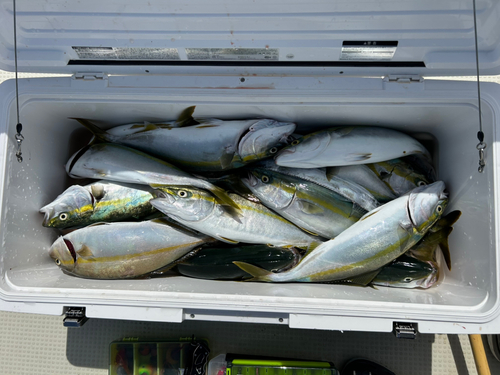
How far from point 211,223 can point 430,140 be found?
3.41ft

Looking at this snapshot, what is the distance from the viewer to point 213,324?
5.44ft

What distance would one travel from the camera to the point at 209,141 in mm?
1404

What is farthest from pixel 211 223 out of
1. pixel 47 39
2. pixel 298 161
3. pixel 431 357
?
pixel 431 357

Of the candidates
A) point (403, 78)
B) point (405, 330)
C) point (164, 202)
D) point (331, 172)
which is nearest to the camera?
point (405, 330)

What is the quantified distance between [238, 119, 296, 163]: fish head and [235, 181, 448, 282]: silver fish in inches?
17.5

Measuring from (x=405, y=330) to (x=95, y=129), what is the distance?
142 centimetres

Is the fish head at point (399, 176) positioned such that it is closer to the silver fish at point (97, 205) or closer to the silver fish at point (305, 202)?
the silver fish at point (305, 202)

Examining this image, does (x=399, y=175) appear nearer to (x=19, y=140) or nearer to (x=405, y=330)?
(x=405, y=330)

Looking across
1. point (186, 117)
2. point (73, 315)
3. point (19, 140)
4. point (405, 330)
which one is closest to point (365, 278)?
point (405, 330)

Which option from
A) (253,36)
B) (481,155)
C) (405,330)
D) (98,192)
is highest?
(253,36)

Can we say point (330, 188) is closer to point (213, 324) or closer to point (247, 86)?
point (247, 86)

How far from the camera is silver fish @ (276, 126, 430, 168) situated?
4.41ft

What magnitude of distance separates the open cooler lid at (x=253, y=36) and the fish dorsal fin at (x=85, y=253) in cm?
72

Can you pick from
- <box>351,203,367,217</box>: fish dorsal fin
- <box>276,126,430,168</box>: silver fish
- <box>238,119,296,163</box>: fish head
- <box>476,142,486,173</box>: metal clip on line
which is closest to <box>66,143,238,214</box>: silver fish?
<box>238,119,296,163</box>: fish head
